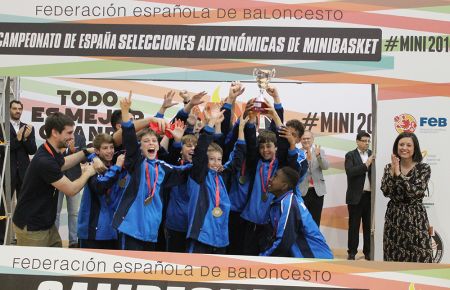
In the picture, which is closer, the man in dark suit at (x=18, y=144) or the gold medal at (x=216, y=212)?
the gold medal at (x=216, y=212)

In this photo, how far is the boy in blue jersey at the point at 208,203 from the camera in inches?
200

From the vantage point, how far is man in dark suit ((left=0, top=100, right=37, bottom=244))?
21.7 ft

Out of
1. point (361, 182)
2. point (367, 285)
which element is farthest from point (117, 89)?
point (367, 285)

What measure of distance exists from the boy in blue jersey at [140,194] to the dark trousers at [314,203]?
239 centimetres

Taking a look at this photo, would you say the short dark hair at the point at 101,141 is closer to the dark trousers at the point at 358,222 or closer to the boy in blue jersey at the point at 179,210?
the boy in blue jersey at the point at 179,210

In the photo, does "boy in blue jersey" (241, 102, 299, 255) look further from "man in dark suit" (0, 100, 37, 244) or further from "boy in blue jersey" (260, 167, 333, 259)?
"man in dark suit" (0, 100, 37, 244)

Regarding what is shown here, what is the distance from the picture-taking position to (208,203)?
203 inches

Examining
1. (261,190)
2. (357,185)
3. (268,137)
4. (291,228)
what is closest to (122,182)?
(261,190)

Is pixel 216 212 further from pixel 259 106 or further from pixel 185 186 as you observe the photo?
pixel 259 106

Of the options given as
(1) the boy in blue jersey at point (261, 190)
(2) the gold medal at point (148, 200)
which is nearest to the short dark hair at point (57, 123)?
(2) the gold medal at point (148, 200)

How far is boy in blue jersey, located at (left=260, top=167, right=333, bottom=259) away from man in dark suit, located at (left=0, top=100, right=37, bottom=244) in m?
2.88

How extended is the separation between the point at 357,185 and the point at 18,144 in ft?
11.2

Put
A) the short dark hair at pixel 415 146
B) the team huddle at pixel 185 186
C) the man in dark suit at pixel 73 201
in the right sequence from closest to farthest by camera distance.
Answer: the team huddle at pixel 185 186 < the short dark hair at pixel 415 146 < the man in dark suit at pixel 73 201

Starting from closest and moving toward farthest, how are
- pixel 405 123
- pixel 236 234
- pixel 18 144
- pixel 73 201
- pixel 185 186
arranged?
pixel 185 186 < pixel 236 234 < pixel 405 123 < pixel 18 144 < pixel 73 201
